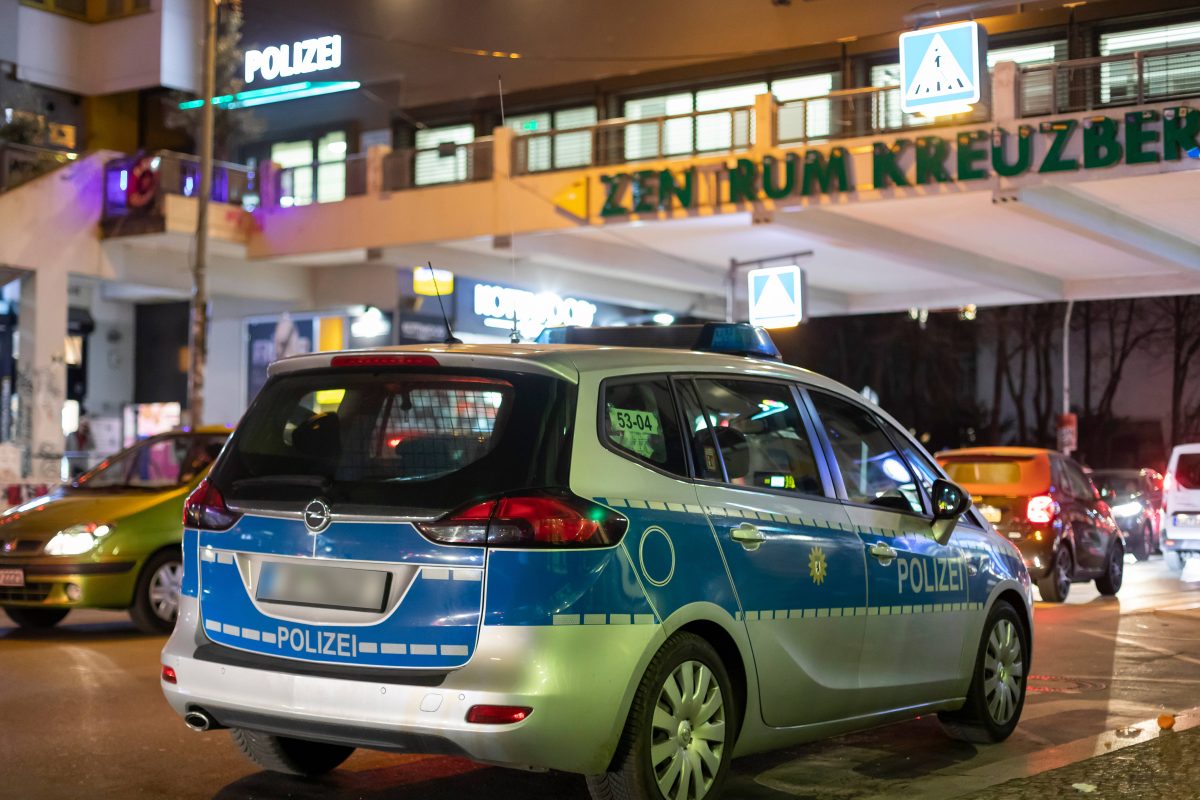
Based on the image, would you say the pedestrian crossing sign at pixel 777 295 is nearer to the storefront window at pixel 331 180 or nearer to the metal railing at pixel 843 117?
the metal railing at pixel 843 117

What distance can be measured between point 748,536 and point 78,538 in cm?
723

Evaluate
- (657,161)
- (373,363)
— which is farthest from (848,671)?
(657,161)

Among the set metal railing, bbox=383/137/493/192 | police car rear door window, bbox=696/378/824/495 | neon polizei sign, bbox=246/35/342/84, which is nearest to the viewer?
police car rear door window, bbox=696/378/824/495

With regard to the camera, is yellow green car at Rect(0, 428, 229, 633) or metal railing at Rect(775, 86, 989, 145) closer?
yellow green car at Rect(0, 428, 229, 633)

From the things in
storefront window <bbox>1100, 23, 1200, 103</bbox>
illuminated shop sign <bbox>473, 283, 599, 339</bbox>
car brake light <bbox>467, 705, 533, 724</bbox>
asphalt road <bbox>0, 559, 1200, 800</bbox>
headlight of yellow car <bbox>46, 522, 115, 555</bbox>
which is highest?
storefront window <bbox>1100, 23, 1200, 103</bbox>

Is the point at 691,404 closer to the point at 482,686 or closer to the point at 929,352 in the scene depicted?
the point at 482,686

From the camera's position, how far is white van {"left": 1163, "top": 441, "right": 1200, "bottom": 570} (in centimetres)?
2047

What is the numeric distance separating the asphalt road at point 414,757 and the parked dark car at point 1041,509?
15.7 ft

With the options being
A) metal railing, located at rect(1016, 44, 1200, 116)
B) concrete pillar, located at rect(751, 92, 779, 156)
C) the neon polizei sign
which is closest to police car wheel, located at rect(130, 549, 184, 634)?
→ concrete pillar, located at rect(751, 92, 779, 156)

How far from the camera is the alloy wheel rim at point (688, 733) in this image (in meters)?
5.27

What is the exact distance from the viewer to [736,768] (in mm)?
6797

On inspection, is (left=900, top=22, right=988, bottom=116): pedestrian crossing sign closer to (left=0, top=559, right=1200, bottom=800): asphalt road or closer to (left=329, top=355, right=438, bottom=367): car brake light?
(left=0, top=559, right=1200, bottom=800): asphalt road

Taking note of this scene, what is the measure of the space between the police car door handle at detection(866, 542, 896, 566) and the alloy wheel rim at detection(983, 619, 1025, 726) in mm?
1134

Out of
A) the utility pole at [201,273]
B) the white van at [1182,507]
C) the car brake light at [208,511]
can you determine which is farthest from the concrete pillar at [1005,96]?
the car brake light at [208,511]
